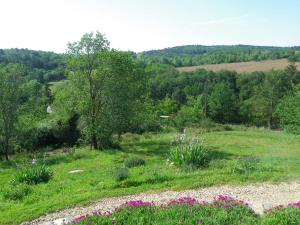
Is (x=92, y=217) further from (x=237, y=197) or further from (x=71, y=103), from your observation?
(x=71, y=103)

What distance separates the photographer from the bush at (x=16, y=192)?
502 inches

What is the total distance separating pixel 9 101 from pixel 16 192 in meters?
15.7

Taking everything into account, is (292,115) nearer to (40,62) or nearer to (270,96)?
(270,96)

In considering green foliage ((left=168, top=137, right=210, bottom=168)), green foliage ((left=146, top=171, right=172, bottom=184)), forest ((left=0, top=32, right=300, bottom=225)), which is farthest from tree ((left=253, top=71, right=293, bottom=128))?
green foliage ((left=146, top=171, right=172, bottom=184))

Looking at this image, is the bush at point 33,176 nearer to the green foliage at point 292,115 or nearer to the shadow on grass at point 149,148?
the shadow on grass at point 149,148

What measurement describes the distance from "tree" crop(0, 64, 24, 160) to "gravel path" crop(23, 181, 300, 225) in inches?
697

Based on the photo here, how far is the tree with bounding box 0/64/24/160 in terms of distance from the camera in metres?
27.2

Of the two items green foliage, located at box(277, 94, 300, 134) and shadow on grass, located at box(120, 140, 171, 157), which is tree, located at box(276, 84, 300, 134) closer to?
green foliage, located at box(277, 94, 300, 134)

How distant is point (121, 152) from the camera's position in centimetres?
2623

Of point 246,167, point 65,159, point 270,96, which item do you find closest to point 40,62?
point 270,96

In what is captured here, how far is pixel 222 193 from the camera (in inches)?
454

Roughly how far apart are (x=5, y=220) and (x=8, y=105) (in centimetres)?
1781

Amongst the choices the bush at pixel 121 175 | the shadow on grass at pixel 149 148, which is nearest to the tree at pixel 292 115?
the shadow on grass at pixel 149 148

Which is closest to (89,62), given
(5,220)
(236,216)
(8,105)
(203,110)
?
(8,105)
